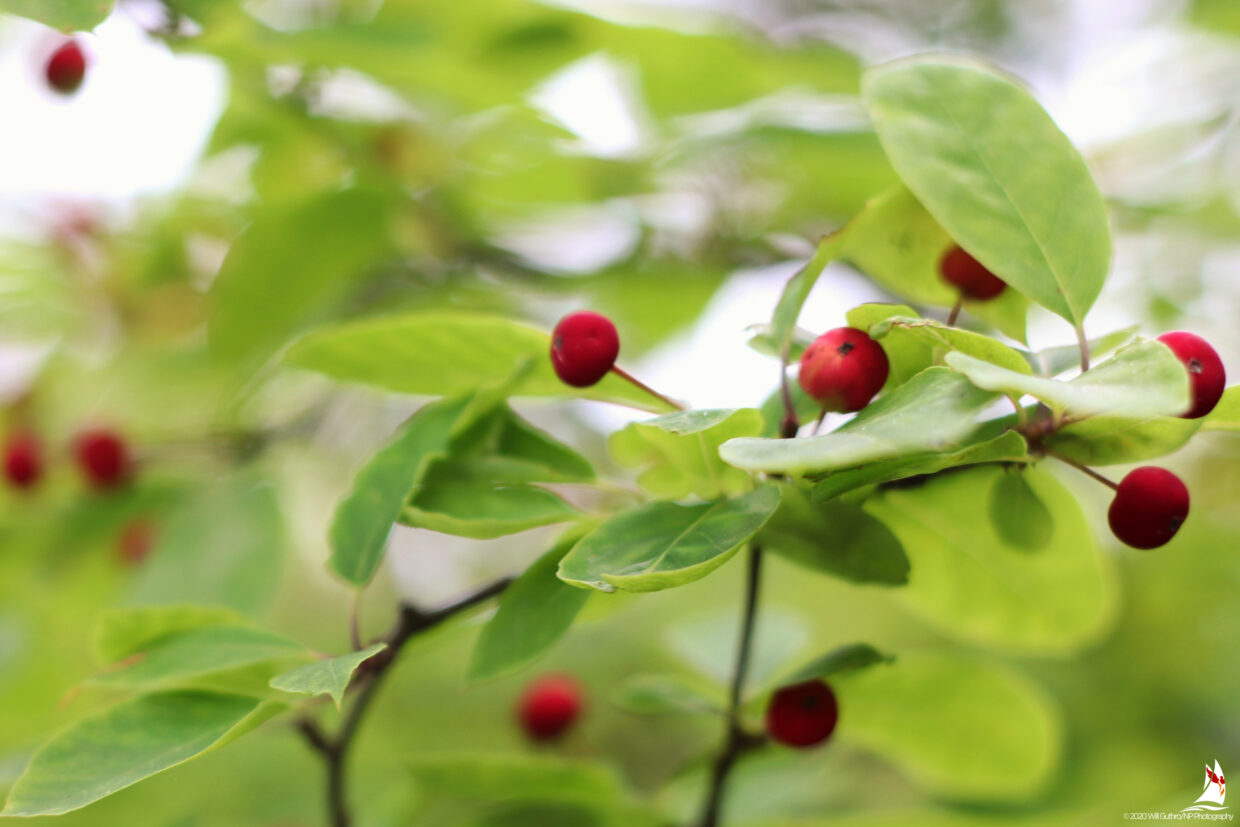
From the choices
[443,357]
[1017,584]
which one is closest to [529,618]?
[443,357]

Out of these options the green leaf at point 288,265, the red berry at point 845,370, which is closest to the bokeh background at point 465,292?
the green leaf at point 288,265

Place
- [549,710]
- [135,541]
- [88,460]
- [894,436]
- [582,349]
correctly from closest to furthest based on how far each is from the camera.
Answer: [894,436] → [582,349] → [549,710] → [88,460] → [135,541]

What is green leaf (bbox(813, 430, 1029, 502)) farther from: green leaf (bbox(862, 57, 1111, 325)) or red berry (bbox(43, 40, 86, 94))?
red berry (bbox(43, 40, 86, 94))

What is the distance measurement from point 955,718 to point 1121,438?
0.53 m

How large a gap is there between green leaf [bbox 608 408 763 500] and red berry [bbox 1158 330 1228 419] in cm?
26

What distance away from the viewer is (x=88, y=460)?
1.50 m

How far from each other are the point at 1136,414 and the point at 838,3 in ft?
11.6

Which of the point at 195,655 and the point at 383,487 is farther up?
the point at 383,487

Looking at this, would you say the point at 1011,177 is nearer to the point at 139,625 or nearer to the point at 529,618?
the point at 529,618

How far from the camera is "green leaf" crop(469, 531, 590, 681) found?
0.65 metres

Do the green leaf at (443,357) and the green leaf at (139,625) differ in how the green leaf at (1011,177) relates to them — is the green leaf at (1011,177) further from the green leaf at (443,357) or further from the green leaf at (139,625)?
the green leaf at (139,625)

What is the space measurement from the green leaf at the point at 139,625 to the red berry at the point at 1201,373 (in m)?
0.69

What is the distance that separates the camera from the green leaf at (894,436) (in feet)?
1.53

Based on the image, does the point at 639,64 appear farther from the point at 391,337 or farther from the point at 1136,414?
the point at 1136,414
